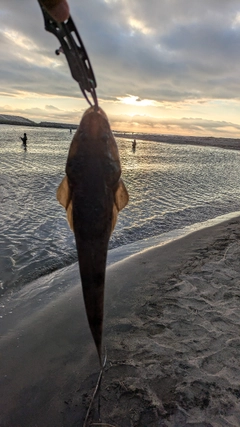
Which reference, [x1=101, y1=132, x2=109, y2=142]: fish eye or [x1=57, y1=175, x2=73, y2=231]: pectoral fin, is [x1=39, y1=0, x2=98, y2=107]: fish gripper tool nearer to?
[x1=101, y1=132, x2=109, y2=142]: fish eye

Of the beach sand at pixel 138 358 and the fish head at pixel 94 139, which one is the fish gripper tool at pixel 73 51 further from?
the beach sand at pixel 138 358

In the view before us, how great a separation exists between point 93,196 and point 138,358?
2.86 meters

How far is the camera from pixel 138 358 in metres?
3.86

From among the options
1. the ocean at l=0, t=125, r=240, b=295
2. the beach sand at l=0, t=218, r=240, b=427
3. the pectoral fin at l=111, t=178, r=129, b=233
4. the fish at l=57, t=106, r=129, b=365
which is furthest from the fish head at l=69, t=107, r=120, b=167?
the ocean at l=0, t=125, r=240, b=295

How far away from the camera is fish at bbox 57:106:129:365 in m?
2.00

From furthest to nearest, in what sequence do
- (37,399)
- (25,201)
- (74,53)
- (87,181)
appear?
(25,201) < (37,399) < (87,181) < (74,53)

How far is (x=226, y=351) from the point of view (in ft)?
12.9

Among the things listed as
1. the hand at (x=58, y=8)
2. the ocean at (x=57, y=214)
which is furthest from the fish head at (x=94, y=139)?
the ocean at (x=57, y=214)

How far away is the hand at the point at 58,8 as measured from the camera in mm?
1653

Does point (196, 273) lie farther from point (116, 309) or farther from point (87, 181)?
point (87, 181)

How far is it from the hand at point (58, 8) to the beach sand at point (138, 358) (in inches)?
146

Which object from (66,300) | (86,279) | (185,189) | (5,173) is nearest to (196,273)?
(66,300)

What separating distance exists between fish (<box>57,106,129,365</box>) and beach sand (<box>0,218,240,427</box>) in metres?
1.80

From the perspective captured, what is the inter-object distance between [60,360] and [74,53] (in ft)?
12.5
